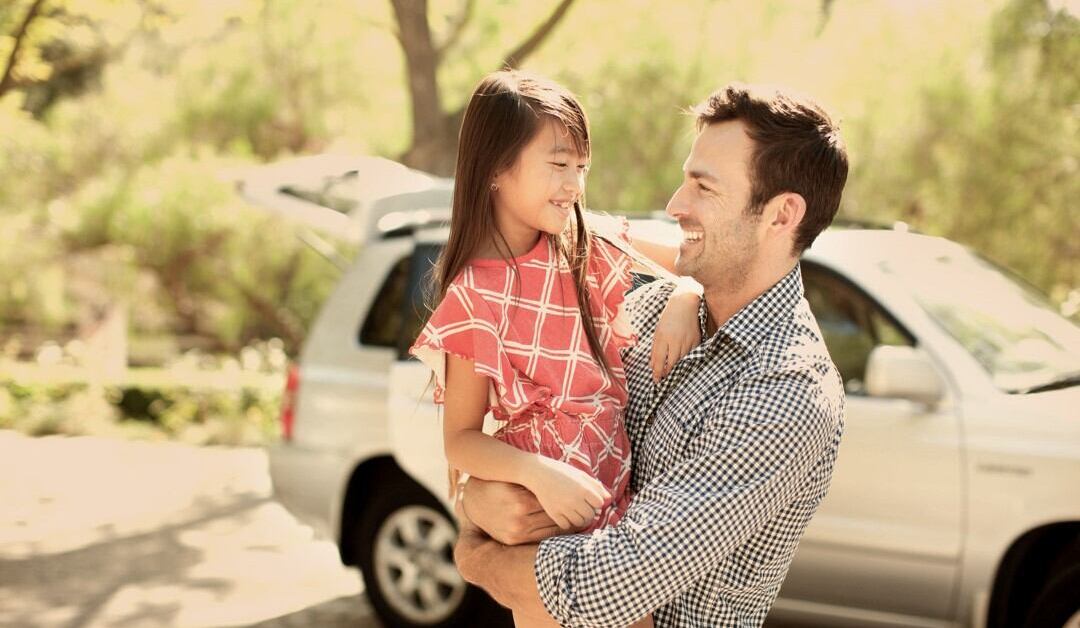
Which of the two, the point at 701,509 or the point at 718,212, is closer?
the point at 701,509

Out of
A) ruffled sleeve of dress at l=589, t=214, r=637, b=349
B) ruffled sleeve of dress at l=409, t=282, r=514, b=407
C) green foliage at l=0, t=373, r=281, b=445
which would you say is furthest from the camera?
green foliage at l=0, t=373, r=281, b=445

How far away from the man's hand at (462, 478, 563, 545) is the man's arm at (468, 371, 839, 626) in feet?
0.38

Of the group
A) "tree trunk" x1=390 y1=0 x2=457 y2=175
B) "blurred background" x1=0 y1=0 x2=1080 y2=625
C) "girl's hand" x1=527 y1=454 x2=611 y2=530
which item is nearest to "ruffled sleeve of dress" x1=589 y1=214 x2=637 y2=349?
"girl's hand" x1=527 y1=454 x2=611 y2=530

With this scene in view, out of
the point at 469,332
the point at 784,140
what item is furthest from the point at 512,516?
the point at 784,140

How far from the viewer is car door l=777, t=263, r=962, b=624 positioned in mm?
4867

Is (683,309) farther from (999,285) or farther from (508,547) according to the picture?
(999,285)

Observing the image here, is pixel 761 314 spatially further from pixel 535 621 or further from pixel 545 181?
pixel 535 621

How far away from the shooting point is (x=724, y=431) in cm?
216

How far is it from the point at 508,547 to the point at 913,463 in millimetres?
2944

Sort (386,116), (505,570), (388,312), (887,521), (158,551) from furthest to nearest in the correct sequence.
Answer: (386,116), (158,551), (388,312), (887,521), (505,570)

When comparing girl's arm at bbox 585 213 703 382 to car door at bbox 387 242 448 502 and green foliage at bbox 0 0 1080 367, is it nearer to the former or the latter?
car door at bbox 387 242 448 502

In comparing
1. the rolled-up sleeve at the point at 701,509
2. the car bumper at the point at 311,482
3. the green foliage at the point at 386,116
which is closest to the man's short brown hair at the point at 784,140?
the rolled-up sleeve at the point at 701,509

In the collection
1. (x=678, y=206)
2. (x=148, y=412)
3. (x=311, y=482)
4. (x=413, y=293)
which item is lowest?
(x=148, y=412)

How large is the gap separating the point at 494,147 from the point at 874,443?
286 centimetres
